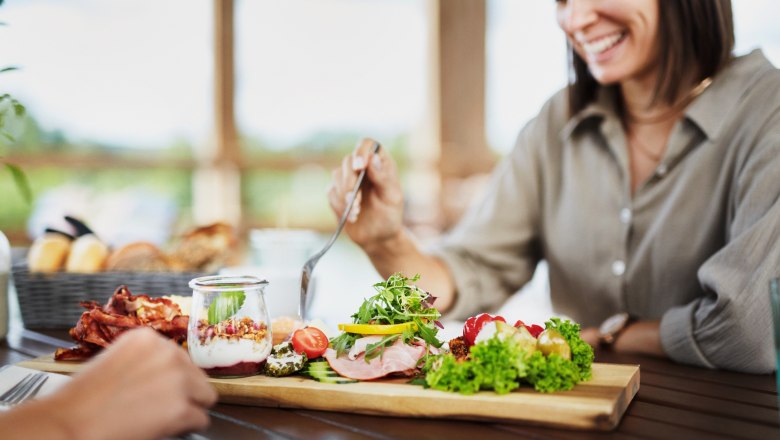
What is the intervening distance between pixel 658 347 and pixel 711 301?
134mm

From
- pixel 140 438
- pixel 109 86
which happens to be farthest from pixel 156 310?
pixel 109 86

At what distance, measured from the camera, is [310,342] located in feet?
3.87

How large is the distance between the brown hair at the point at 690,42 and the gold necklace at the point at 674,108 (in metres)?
0.01

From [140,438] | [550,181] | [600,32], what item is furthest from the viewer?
[550,181]

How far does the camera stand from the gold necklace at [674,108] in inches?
71.4

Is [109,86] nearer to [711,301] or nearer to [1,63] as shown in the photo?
[1,63]

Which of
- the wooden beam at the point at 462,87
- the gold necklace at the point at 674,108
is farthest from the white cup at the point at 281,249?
the wooden beam at the point at 462,87

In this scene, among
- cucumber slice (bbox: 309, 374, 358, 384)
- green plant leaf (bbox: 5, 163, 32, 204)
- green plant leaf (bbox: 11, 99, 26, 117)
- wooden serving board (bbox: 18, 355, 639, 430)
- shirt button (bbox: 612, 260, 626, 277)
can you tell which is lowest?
wooden serving board (bbox: 18, 355, 639, 430)

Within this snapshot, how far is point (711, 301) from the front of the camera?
4.81 feet

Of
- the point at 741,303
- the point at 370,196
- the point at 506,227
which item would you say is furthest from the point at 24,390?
the point at 506,227

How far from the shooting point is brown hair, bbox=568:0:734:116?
1.71 m

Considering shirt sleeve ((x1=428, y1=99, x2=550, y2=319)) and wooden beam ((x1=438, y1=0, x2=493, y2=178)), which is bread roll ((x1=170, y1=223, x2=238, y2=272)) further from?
wooden beam ((x1=438, y1=0, x2=493, y2=178))

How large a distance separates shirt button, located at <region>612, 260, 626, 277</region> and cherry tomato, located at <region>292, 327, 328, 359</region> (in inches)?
38.6

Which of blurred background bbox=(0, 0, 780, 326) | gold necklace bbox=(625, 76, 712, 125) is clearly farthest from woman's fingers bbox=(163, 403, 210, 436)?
blurred background bbox=(0, 0, 780, 326)
